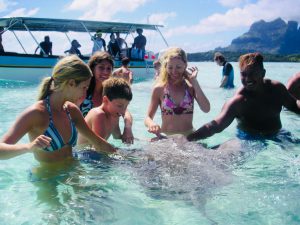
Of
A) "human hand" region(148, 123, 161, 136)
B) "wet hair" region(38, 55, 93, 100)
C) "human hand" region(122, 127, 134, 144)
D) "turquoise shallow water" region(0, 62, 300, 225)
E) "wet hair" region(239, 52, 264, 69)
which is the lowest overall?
"turquoise shallow water" region(0, 62, 300, 225)

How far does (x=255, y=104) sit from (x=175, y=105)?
1.09 metres

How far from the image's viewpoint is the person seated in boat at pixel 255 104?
4.59m

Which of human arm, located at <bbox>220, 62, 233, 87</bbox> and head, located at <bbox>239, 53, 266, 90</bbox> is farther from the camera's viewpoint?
human arm, located at <bbox>220, 62, 233, 87</bbox>

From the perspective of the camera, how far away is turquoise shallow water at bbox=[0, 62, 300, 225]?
117 inches

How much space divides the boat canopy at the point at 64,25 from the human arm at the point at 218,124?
1322 centimetres

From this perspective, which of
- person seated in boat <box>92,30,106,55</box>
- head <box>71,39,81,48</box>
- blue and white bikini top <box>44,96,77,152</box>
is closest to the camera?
blue and white bikini top <box>44,96,77,152</box>

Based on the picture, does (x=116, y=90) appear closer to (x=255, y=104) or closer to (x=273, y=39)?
(x=255, y=104)

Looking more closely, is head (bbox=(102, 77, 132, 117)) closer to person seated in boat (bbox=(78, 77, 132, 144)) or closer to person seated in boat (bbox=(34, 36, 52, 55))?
person seated in boat (bbox=(78, 77, 132, 144))

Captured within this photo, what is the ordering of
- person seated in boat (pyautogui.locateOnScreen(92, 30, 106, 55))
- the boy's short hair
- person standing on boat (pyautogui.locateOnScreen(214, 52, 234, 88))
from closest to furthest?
the boy's short hair
person standing on boat (pyautogui.locateOnScreen(214, 52, 234, 88))
person seated in boat (pyautogui.locateOnScreen(92, 30, 106, 55))

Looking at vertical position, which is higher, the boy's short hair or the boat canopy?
the boat canopy

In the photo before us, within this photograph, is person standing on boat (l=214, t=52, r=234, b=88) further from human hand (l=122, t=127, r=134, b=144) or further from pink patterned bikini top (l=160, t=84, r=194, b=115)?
human hand (l=122, t=127, r=134, b=144)

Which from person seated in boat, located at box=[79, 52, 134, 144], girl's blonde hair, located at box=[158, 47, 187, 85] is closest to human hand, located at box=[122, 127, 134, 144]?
person seated in boat, located at box=[79, 52, 134, 144]

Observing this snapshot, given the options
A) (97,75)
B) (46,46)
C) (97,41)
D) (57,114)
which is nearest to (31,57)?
(46,46)

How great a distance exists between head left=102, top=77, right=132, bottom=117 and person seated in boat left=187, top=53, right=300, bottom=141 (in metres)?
1.24
